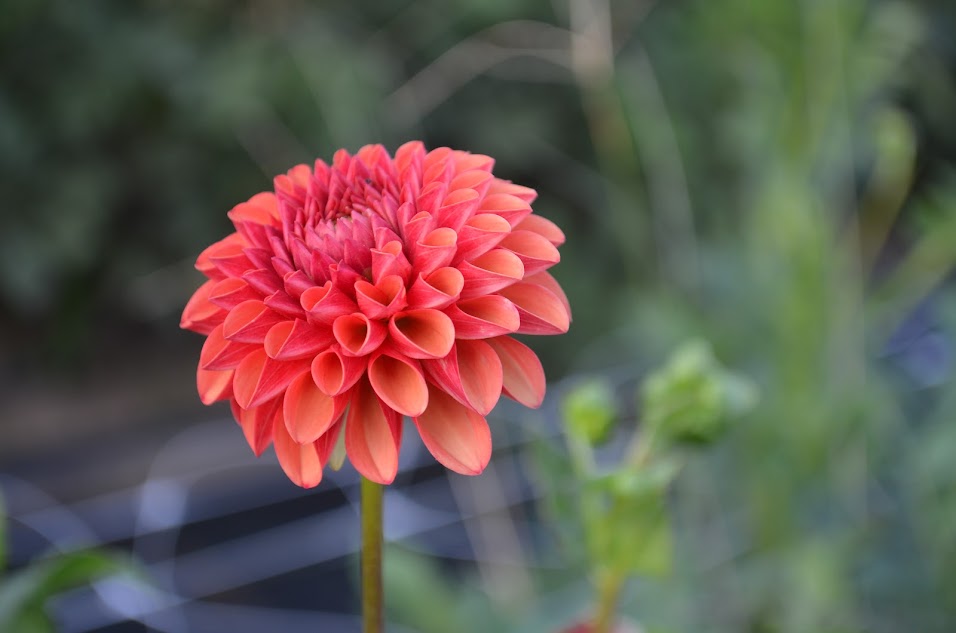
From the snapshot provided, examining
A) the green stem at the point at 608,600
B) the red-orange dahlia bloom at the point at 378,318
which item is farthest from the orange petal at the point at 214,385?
the green stem at the point at 608,600

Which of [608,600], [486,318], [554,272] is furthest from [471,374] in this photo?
[554,272]

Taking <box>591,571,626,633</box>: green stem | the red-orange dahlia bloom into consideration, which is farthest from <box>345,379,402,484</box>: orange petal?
<box>591,571,626,633</box>: green stem

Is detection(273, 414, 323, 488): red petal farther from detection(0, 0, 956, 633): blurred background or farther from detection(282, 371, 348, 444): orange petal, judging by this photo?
detection(0, 0, 956, 633): blurred background

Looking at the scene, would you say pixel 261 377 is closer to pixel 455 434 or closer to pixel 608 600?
pixel 455 434

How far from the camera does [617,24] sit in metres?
0.98

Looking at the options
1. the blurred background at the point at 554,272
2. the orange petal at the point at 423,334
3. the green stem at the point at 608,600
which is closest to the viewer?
the orange petal at the point at 423,334

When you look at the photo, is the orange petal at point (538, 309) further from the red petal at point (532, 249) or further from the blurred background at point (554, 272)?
the blurred background at point (554, 272)

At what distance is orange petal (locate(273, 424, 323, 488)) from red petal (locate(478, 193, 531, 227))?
0.07m

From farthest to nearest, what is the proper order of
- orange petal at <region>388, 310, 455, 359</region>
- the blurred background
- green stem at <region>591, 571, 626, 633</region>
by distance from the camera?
1. the blurred background
2. green stem at <region>591, 571, 626, 633</region>
3. orange petal at <region>388, 310, 455, 359</region>

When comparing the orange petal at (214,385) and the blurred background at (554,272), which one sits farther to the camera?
the blurred background at (554,272)

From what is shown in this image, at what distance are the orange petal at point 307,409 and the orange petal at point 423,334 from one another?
18mm

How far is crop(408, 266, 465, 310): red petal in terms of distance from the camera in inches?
7.3

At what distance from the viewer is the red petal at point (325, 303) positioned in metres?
0.19

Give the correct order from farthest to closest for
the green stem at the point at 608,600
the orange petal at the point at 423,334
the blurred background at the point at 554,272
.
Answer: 1. the blurred background at the point at 554,272
2. the green stem at the point at 608,600
3. the orange petal at the point at 423,334
